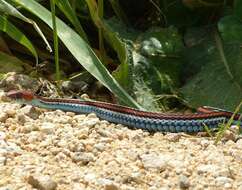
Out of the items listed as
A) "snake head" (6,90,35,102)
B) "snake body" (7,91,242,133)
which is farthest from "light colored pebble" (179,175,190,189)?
"snake head" (6,90,35,102)

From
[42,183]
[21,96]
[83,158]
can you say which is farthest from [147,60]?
[42,183]

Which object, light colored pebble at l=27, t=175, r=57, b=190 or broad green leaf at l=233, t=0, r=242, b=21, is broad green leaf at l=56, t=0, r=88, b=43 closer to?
broad green leaf at l=233, t=0, r=242, b=21

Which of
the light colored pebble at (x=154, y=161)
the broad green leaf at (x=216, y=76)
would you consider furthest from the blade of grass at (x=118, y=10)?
the light colored pebble at (x=154, y=161)

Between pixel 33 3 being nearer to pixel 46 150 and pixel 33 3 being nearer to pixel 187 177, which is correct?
pixel 46 150

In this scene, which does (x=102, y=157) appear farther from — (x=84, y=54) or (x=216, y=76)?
(x=216, y=76)

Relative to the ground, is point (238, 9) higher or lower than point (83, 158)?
higher

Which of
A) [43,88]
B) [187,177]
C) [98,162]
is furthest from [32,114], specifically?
[187,177]

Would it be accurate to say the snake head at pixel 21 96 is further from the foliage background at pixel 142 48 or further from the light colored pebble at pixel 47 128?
the light colored pebble at pixel 47 128
